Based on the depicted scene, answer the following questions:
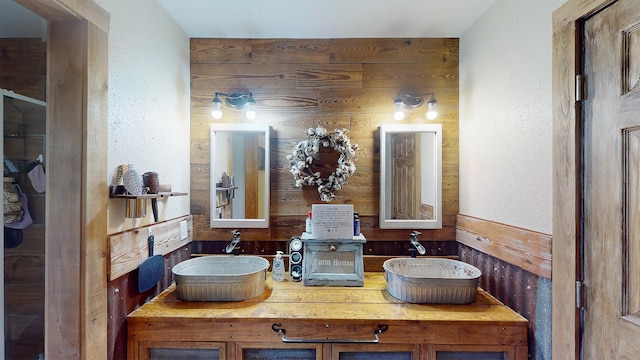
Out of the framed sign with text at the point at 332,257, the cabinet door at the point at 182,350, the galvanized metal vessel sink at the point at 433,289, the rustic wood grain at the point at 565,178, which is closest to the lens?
the rustic wood grain at the point at 565,178

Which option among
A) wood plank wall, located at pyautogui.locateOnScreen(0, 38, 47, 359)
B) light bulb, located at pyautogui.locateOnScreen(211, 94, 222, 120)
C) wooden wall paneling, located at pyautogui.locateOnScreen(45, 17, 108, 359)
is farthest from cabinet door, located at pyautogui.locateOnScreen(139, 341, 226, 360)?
light bulb, located at pyautogui.locateOnScreen(211, 94, 222, 120)

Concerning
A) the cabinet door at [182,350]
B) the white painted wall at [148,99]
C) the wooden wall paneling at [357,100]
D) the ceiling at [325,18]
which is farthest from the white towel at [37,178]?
the wooden wall paneling at [357,100]

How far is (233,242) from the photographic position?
1.86m

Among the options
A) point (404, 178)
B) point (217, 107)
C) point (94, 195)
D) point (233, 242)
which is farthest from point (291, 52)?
point (94, 195)

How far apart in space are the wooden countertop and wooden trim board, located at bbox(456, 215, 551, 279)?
25 centimetres

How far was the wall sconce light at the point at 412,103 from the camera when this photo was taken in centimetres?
189

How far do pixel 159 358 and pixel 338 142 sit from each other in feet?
4.79

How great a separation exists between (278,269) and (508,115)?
59.8 inches

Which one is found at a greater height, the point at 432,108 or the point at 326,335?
the point at 432,108

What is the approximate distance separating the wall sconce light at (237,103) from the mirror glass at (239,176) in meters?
0.09

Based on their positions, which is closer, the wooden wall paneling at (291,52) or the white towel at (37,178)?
the white towel at (37,178)

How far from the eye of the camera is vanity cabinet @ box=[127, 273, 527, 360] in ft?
4.27

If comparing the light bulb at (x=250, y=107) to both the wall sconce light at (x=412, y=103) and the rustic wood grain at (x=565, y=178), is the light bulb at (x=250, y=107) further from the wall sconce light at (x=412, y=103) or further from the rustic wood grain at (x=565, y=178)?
the rustic wood grain at (x=565, y=178)

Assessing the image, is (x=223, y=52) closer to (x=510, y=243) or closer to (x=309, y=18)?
(x=309, y=18)
